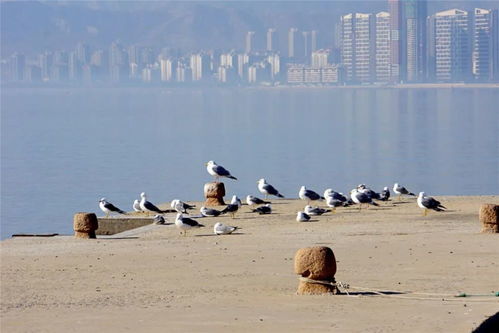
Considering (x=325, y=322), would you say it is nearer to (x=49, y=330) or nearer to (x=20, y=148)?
(x=49, y=330)

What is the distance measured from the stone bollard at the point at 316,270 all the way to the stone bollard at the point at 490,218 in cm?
540

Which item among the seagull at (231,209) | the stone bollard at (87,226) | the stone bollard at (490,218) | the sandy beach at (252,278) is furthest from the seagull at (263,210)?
the stone bollard at (490,218)

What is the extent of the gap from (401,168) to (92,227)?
35.9 metres

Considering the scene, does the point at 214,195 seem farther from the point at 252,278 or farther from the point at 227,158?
the point at 227,158

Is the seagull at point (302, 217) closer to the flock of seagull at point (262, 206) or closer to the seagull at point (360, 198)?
the flock of seagull at point (262, 206)

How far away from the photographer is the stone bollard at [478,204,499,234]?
18875 millimetres

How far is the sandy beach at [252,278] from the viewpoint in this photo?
41.4ft

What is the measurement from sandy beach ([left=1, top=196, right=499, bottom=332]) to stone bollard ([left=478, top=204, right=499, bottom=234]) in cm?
26

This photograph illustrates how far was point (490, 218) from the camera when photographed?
18.9 m

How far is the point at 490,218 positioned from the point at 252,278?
472 cm

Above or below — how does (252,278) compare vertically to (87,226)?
below

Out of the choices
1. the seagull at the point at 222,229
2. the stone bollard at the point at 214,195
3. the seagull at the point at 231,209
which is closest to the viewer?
the seagull at the point at 222,229

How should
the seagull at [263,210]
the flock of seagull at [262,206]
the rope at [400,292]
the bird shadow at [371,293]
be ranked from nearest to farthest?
the rope at [400,292] < the bird shadow at [371,293] < the flock of seagull at [262,206] < the seagull at [263,210]

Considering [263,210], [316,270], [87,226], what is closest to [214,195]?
[263,210]
